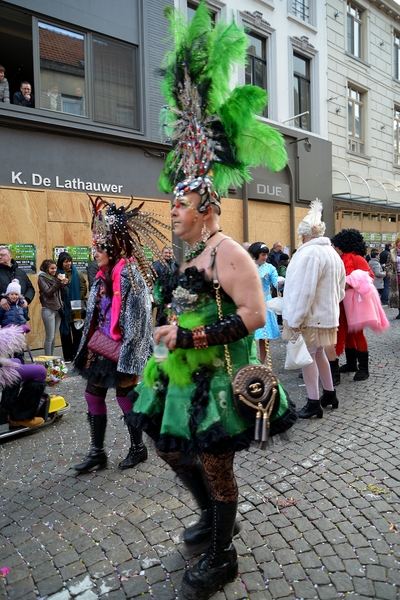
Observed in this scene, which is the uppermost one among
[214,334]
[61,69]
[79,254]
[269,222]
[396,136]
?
[396,136]

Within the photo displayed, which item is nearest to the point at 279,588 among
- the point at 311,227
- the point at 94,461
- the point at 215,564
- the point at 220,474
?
the point at 215,564

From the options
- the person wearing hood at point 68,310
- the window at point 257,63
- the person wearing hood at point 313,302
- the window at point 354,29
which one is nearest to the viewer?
the person wearing hood at point 313,302

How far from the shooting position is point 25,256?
354 inches

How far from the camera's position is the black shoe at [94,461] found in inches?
144

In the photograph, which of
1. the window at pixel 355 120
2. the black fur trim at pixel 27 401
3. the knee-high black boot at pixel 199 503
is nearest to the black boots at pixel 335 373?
the black fur trim at pixel 27 401

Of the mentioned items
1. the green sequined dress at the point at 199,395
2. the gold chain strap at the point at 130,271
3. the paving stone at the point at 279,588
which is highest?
the gold chain strap at the point at 130,271

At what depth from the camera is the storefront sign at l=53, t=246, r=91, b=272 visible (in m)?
9.58

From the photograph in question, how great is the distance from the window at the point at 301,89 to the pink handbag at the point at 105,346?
14646 mm

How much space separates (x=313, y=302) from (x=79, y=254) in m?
6.24

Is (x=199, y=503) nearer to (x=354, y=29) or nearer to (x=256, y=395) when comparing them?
(x=256, y=395)

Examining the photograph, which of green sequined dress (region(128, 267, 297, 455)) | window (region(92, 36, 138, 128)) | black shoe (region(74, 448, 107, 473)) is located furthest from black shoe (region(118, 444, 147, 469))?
window (region(92, 36, 138, 128))

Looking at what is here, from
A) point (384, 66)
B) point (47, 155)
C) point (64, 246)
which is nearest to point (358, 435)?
point (64, 246)

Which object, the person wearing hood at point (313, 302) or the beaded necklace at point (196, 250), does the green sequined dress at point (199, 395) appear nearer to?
the beaded necklace at point (196, 250)

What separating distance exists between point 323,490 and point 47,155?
27.6ft
